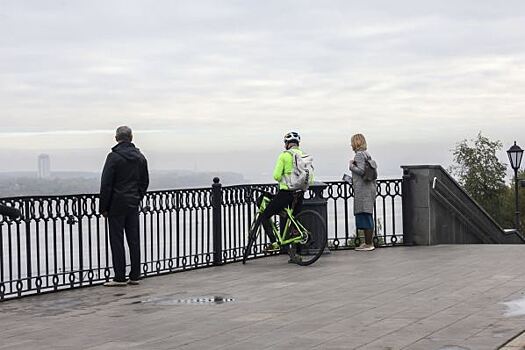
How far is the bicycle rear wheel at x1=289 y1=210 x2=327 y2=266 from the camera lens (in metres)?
15.5

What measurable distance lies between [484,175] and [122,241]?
44731mm

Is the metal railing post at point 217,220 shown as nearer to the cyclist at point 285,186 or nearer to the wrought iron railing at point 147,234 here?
the wrought iron railing at point 147,234

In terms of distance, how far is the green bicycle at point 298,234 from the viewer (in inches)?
604

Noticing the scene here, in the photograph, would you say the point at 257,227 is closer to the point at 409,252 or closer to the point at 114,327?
the point at 409,252

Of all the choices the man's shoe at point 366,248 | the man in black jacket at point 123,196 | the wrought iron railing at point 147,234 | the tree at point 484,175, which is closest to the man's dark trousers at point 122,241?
the man in black jacket at point 123,196

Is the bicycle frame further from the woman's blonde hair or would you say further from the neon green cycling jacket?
the woman's blonde hair

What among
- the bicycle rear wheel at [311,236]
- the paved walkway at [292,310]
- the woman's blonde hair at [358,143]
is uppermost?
the woman's blonde hair at [358,143]

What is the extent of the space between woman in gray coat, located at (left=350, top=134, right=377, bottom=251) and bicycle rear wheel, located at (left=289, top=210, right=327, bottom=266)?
4.69ft

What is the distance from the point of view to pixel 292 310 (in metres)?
10.5

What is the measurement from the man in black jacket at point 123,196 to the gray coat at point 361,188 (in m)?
4.92

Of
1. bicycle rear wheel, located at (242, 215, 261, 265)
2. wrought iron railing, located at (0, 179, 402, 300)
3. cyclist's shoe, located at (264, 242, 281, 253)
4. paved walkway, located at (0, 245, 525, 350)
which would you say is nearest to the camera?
paved walkway, located at (0, 245, 525, 350)

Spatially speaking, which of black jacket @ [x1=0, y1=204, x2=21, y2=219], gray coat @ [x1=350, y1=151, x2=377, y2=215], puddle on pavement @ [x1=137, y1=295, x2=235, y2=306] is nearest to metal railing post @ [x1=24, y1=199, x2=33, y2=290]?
puddle on pavement @ [x1=137, y1=295, x2=235, y2=306]

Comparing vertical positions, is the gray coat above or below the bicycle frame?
above

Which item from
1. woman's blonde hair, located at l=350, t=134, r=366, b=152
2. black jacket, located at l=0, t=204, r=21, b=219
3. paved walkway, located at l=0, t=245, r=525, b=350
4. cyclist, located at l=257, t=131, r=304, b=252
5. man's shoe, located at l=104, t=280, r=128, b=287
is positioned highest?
woman's blonde hair, located at l=350, t=134, r=366, b=152
